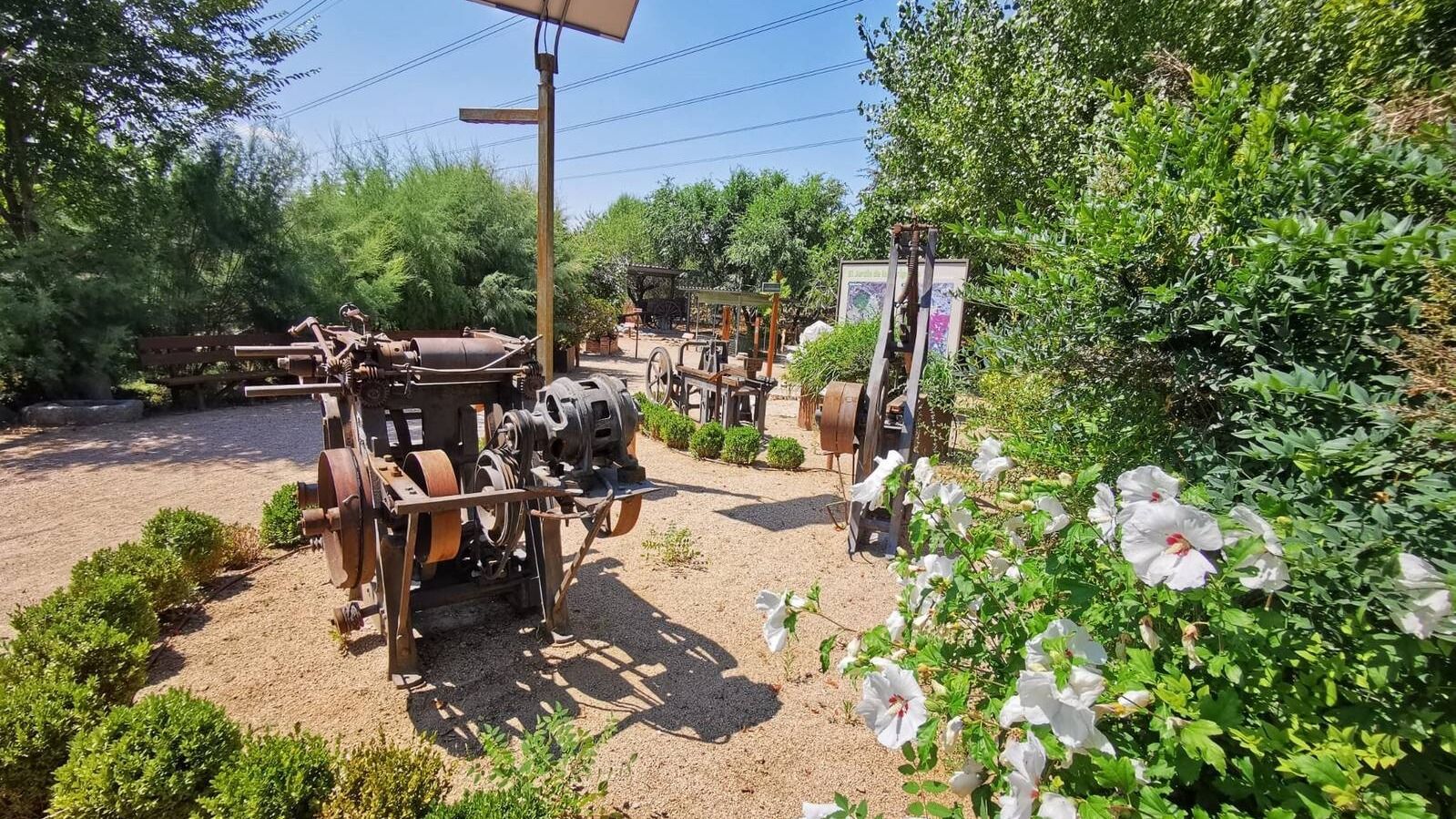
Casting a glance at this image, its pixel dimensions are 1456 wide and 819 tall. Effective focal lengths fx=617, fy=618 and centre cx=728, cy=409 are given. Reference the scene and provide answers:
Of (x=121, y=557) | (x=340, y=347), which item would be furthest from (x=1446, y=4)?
(x=121, y=557)

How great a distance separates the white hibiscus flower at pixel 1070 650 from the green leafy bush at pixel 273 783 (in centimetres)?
227

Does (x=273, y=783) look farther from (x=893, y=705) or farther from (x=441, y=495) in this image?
(x=893, y=705)

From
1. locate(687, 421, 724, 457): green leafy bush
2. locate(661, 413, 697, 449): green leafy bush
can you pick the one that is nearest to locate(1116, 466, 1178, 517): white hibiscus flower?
locate(687, 421, 724, 457): green leafy bush

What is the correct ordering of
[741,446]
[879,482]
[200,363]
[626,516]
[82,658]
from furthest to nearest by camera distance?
[200,363], [741,446], [626,516], [82,658], [879,482]

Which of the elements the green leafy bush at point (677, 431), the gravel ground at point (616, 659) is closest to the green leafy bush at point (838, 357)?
the green leafy bush at point (677, 431)

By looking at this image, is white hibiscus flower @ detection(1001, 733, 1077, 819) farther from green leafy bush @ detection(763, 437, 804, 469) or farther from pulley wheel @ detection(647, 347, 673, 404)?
pulley wheel @ detection(647, 347, 673, 404)

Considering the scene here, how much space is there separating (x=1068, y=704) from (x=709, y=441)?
6.84 m

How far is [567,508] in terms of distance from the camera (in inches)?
127

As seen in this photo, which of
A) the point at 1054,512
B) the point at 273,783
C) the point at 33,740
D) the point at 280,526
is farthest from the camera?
the point at 280,526

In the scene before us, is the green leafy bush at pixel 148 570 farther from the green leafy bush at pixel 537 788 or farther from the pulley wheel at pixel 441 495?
the green leafy bush at pixel 537 788

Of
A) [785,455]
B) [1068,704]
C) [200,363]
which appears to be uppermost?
[1068,704]

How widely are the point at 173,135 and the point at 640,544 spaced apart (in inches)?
434

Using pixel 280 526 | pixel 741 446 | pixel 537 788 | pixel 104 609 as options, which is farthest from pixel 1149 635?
pixel 741 446

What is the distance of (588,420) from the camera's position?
2992 mm
